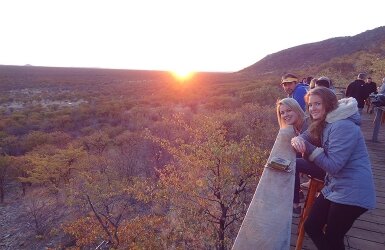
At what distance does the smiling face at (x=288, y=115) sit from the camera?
3436mm

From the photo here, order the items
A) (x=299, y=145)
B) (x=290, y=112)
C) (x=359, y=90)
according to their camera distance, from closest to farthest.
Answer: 1. (x=299, y=145)
2. (x=290, y=112)
3. (x=359, y=90)

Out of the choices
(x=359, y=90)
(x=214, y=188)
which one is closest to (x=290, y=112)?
(x=214, y=188)

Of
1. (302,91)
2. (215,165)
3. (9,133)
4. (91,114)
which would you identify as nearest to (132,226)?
(215,165)

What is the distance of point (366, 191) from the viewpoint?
7.57 ft

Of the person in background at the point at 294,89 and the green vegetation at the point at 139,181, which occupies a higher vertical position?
the person in background at the point at 294,89

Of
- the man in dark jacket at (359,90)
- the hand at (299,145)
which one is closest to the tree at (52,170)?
the man in dark jacket at (359,90)

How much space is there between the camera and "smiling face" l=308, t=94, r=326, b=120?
8.33 ft

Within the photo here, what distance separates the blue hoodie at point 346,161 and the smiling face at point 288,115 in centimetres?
99

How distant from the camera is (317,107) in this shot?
2.57 metres

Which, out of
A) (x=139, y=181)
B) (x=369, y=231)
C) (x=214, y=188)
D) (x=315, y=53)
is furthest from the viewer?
(x=315, y=53)

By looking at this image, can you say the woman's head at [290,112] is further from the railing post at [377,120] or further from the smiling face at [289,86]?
the railing post at [377,120]

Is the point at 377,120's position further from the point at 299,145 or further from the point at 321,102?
the point at 299,145

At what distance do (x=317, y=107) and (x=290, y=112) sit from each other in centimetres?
89

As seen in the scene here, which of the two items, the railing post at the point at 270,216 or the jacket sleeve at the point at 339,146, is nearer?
the railing post at the point at 270,216
